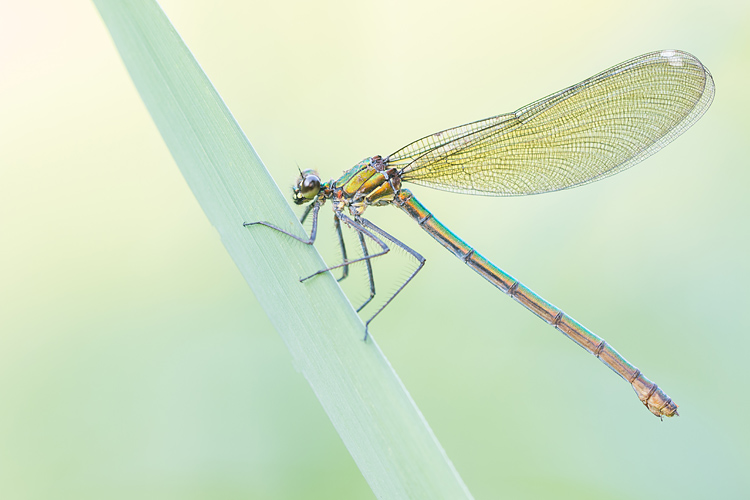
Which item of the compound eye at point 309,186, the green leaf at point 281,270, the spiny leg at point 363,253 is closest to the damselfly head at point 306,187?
the compound eye at point 309,186

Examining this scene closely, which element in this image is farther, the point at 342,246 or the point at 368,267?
the point at 342,246

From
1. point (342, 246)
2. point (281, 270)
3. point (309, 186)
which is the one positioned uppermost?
point (309, 186)

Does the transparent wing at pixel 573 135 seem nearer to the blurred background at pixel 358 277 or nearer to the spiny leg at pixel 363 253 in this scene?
the blurred background at pixel 358 277

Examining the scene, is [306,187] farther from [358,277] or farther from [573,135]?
[573,135]

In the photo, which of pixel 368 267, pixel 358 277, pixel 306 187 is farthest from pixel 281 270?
pixel 358 277

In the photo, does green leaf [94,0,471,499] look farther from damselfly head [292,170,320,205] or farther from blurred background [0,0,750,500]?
blurred background [0,0,750,500]

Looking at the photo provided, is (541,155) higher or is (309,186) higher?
(309,186)

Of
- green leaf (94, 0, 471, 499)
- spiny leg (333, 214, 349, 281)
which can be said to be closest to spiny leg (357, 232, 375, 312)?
spiny leg (333, 214, 349, 281)
